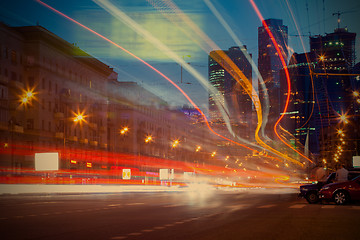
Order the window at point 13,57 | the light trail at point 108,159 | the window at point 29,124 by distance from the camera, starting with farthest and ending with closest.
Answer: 1. the window at point 29,124
2. the light trail at point 108,159
3. the window at point 13,57

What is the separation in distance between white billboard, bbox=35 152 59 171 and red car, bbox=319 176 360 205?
2482cm

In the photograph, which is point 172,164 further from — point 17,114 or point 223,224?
point 223,224

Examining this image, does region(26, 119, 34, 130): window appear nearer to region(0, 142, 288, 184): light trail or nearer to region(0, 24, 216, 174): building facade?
region(0, 24, 216, 174): building facade

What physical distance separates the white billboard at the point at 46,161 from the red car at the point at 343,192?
24816 millimetres

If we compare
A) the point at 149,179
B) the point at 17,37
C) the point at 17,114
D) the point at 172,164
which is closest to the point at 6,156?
the point at 17,114

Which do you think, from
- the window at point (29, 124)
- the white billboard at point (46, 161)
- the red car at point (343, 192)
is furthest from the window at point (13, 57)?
the red car at point (343, 192)

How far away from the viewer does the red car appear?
22094mm

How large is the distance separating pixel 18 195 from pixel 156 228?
25.4 metres

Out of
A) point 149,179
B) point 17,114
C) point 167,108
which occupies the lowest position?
point 149,179

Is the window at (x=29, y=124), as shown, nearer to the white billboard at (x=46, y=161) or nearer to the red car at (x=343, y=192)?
the white billboard at (x=46, y=161)

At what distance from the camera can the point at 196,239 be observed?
10.4 metres

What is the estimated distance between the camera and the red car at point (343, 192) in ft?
72.5

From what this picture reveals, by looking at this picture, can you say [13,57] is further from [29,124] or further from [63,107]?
[63,107]

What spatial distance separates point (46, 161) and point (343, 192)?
1053 inches
